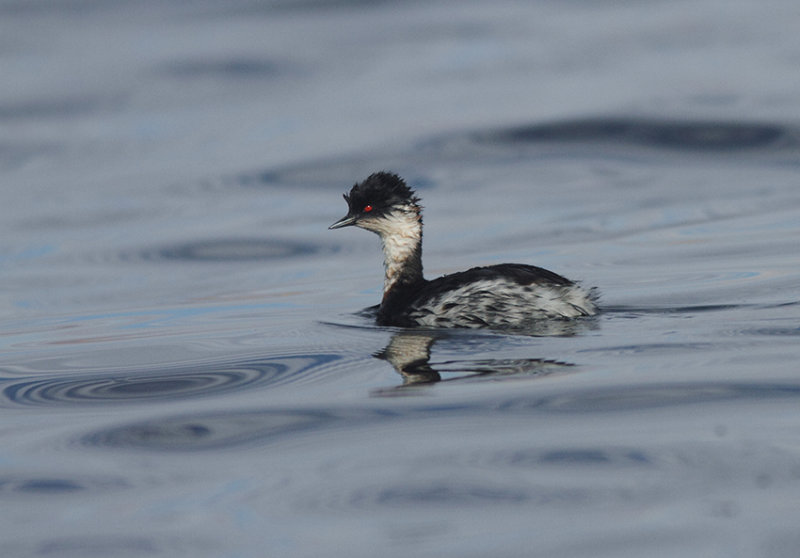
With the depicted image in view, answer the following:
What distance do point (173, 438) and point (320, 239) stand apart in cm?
959

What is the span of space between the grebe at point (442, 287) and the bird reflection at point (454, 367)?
15.5 inches

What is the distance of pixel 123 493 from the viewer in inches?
235

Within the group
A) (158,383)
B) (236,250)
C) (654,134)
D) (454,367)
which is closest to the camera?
(454,367)

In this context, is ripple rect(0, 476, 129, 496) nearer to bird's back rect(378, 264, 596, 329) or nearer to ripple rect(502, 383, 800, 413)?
ripple rect(502, 383, 800, 413)

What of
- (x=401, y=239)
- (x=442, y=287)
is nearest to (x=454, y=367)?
(x=442, y=287)

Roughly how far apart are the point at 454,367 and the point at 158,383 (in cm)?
181

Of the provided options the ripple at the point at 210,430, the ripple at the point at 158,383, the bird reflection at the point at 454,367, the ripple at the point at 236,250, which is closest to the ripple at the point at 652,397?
the bird reflection at the point at 454,367

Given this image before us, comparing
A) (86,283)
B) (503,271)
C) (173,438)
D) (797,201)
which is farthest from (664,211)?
(173,438)

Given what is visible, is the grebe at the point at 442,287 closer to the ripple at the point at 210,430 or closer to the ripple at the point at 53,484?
the ripple at the point at 210,430

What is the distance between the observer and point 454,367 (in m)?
7.85

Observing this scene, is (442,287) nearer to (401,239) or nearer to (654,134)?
(401,239)

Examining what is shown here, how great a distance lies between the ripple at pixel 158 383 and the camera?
7949mm

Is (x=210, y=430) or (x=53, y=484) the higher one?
(x=210, y=430)

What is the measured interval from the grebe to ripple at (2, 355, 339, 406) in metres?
0.94
